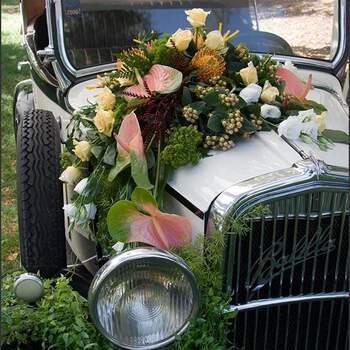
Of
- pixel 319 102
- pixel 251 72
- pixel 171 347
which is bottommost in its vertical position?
pixel 171 347

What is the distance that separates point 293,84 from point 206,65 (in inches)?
16.4

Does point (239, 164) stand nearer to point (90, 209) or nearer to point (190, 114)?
point (190, 114)

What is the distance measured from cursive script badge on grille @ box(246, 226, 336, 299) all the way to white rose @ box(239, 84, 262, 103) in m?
0.59

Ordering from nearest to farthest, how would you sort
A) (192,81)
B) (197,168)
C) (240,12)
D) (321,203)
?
(321,203), (197,168), (192,81), (240,12)

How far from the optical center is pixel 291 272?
210 centimetres

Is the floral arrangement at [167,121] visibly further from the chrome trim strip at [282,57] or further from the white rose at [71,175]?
the chrome trim strip at [282,57]

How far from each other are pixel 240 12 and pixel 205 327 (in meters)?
1.79

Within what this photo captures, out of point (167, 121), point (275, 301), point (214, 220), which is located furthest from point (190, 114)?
point (275, 301)

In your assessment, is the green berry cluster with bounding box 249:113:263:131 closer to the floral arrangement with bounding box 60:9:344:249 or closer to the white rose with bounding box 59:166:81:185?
the floral arrangement with bounding box 60:9:344:249

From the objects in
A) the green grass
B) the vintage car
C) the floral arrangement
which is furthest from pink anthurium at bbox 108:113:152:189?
the green grass

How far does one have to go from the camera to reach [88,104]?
2.85 meters

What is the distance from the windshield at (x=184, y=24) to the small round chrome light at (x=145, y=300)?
1515 mm

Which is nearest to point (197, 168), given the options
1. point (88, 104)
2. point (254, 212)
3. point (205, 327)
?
point (254, 212)

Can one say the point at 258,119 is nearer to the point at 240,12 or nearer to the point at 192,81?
the point at 192,81
